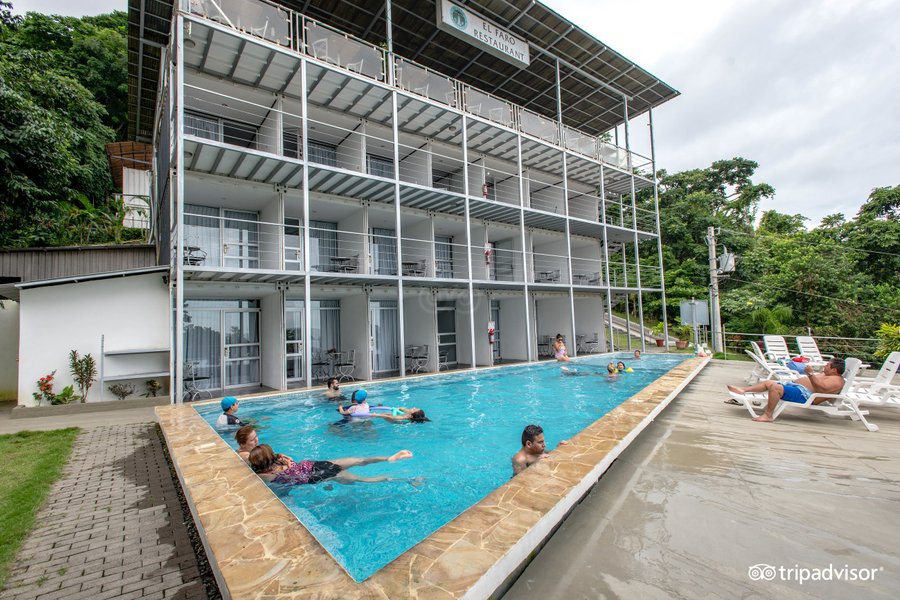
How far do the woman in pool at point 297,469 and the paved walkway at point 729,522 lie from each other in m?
2.46

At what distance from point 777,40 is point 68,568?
1863 cm

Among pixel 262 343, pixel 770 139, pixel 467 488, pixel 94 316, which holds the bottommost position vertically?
pixel 467 488

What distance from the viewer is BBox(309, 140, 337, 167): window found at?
12234 mm

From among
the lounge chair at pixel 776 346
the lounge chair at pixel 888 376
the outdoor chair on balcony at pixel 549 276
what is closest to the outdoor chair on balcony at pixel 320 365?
the outdoor chair on balcony at pixel 549 276

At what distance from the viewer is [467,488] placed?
4.22 metres

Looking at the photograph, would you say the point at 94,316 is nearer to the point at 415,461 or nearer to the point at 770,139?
the point at 415,461

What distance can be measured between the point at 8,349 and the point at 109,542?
35.3ft

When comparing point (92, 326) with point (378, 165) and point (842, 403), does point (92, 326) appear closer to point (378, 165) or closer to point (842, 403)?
point (378, 165)

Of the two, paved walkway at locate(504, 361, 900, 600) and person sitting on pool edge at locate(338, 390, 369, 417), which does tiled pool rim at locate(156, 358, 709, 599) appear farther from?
person sitting on pool edge at locate(338, 390, 369, 417)

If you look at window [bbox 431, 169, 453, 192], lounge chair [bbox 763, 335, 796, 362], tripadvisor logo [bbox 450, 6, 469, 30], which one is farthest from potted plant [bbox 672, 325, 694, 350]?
tripadvisor logo [bbox 450, 6, 469, 30]

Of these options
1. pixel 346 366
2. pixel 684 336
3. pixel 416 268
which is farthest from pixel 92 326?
pixel 684 336

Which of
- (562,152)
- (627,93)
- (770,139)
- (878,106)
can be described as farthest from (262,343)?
(770,139)

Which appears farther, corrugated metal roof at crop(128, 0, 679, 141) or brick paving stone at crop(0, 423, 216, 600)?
corrugated metal roof at crop(128, 0, 679, 141)

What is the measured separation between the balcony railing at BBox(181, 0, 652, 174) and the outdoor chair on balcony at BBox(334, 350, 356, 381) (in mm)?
7647
